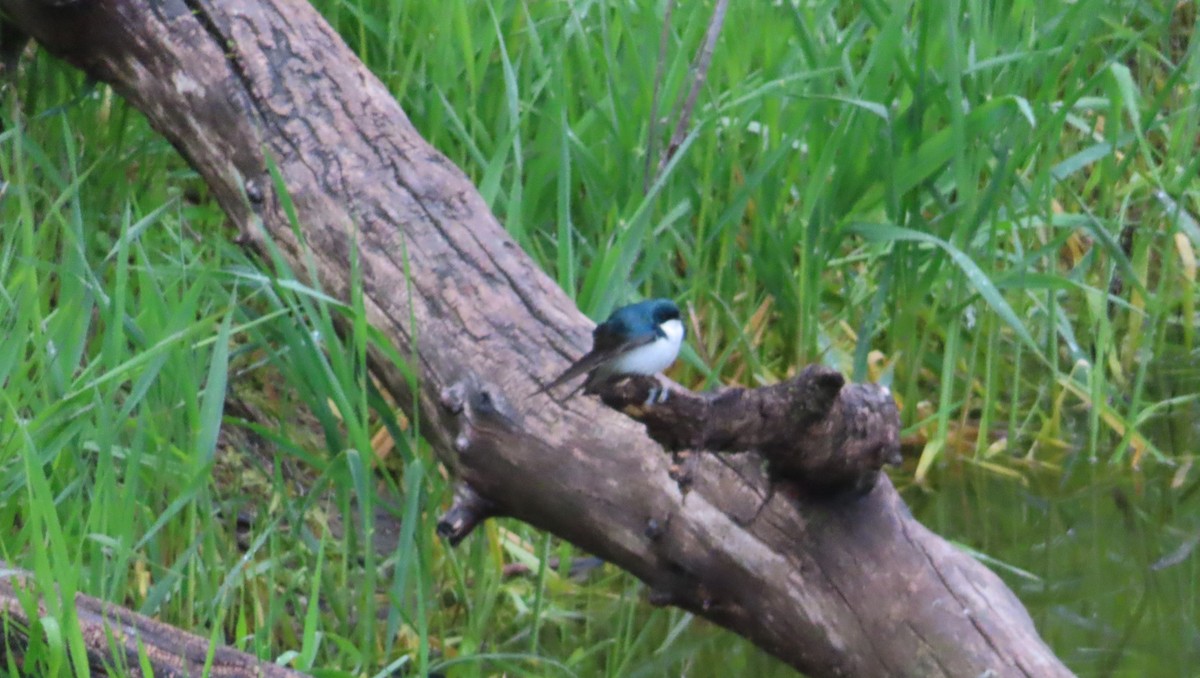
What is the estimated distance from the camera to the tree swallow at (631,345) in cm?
221

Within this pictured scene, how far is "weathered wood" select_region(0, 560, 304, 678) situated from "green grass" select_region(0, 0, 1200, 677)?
0.36 m

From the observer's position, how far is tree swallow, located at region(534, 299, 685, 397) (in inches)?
86.8

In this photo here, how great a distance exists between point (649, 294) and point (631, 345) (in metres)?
1.34

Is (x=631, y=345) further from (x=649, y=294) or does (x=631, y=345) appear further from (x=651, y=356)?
(x=649, y=294)

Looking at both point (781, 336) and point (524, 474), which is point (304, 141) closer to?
point (524, 474)

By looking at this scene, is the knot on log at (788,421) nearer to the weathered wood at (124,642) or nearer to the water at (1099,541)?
the weathered wood at (124,642)

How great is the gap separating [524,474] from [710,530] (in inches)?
12.6

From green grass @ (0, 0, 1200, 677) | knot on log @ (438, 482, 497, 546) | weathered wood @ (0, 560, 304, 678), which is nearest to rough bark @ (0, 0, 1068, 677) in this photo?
knot on log @ (438, 482, 497, 546)

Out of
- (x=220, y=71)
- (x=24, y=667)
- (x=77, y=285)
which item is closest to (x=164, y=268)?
(x=77, y=285)

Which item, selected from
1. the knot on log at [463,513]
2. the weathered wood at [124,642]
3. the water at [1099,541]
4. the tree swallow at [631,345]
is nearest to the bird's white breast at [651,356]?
the tree swallow at [631,345]

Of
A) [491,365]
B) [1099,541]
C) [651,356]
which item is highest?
[651,356]

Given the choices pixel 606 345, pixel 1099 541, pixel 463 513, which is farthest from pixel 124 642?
pixel 1099 541

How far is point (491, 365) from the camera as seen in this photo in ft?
8.34

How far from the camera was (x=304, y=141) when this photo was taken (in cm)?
290
